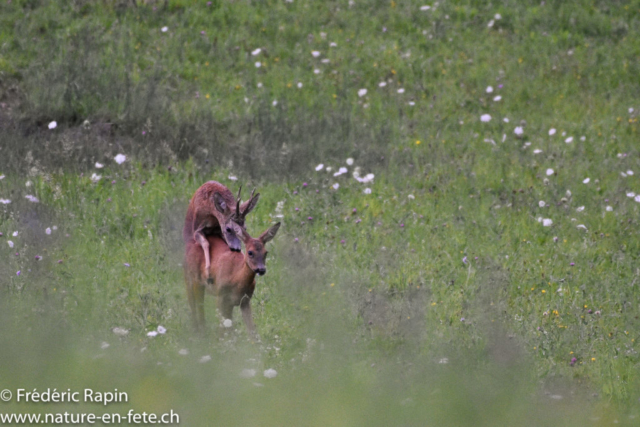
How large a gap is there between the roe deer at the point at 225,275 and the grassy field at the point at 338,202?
7.3 inches

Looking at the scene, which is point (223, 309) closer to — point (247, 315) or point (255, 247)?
point (247, 315)

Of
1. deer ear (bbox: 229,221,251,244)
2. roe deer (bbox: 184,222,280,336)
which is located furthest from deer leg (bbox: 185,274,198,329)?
deer ear (bbox: 229,221,251,244)

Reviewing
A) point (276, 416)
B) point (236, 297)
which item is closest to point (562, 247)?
point (236, 297)

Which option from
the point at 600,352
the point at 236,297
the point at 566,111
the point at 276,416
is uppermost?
the point at 276,416

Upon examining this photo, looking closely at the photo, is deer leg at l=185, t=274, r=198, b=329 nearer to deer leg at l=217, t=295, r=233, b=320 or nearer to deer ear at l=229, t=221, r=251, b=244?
deer leg at l=217, t=295, r=233, b=320

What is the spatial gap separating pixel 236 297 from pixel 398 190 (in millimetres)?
4961

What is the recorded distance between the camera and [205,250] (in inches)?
196

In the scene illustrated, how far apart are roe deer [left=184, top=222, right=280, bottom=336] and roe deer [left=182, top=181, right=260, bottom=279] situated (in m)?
A: 0.06

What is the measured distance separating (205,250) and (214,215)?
Answer: 0.23 metres

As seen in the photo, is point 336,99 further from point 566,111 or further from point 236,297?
point 236,297

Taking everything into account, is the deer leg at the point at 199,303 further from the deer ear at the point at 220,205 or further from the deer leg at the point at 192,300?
the deer ear at the point at 220,205

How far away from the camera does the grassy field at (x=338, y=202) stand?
154 inches

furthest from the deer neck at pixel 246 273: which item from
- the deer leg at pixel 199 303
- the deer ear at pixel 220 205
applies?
the deer leg at pixel 199 303

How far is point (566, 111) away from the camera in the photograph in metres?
12.3
